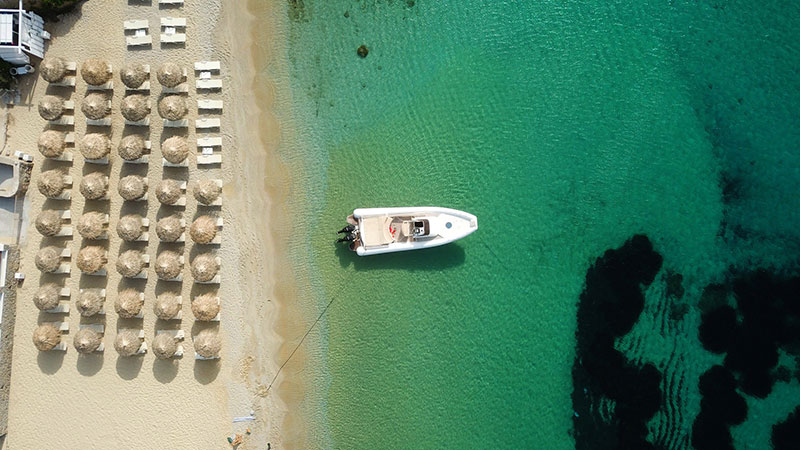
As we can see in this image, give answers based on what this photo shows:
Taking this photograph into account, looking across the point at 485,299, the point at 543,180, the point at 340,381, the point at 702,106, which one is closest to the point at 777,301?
the point at 702,106

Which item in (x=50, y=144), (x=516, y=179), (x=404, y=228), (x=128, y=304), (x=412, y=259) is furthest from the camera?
(x=516, y=179)

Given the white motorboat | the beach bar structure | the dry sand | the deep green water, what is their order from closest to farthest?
the beach bar structure, the white motorboat, the dry sand, the deep green water

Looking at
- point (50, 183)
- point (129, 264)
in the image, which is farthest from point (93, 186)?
point (129, 264)

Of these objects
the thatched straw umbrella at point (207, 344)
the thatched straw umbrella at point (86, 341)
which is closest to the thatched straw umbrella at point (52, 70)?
the thatched straw umbrella at point (86, 341)

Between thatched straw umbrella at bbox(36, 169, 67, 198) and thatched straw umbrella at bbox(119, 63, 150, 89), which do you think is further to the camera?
thatched straw umbrella at bbox(119, 63, 150, 89)

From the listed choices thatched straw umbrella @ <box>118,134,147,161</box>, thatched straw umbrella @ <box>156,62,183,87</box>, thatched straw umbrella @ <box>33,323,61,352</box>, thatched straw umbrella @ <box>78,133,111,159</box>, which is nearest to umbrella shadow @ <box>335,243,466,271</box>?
thatched straw umbrella @ <box>118,134,147,161</box>

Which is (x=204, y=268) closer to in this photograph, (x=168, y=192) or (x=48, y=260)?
(x=168, y=192)

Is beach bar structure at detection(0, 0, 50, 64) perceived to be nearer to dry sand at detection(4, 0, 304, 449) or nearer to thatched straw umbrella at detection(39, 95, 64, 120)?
dry sand at detection(4, 0, 304, 449)
